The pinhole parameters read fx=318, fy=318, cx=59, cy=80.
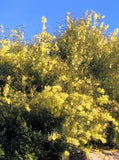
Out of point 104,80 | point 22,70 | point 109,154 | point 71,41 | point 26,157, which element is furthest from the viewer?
point 71,41

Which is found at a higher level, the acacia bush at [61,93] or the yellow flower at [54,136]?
the acacia bush at [61,93]

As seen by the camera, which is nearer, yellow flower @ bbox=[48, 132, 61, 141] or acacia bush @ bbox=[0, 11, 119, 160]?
yellow flower @ bbox=[48, 132, 61, 141]

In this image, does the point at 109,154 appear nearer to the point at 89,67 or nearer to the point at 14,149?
the point at 14,149

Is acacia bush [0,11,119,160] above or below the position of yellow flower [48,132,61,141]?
above

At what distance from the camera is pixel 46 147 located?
5.66m

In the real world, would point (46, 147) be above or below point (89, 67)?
below

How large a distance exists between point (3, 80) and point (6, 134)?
1.34 m

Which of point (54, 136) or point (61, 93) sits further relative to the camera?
point (61, 93)

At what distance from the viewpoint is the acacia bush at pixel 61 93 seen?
17.6 ft

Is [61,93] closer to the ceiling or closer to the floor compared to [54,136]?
closer to the ceiling

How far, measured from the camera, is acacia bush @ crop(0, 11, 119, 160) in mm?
5359

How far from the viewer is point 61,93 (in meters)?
A: 5.57

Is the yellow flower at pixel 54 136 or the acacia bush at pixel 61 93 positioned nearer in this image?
the yellow flower at pixel 54 136

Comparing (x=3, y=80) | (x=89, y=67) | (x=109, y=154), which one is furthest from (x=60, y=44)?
(x=109, y=154)
